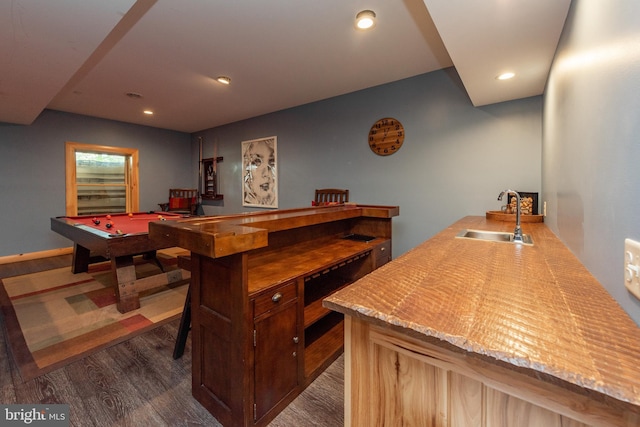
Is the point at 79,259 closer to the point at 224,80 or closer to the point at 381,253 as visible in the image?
the point at 224,80

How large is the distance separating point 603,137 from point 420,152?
2617 millimetres

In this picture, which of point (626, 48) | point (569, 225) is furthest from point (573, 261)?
point (626, 48)

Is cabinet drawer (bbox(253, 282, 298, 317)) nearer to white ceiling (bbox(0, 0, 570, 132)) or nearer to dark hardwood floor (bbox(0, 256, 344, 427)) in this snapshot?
dark hardwood floor (bbox(0, 256, 344, 427))

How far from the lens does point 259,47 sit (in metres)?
2.68

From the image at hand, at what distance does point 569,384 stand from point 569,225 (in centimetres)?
129

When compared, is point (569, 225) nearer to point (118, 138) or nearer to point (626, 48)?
point (626, 48)

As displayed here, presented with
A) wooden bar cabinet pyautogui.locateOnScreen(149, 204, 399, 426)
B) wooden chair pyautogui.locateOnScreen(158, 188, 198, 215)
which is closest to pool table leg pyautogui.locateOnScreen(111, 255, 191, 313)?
wooden bar cabinet pyautogui.locateOnScreen(149, 204, 399, 426)

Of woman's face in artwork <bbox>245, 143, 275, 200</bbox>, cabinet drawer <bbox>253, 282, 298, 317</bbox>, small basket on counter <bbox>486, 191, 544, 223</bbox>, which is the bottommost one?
cabinet drawer <bbox>253, 282, 298, 317</bbox>

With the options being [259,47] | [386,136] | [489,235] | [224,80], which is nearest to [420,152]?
[386,136]

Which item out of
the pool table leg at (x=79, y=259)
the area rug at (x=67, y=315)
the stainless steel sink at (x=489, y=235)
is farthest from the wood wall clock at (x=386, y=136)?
the pool table leg at (x=79, y=259)

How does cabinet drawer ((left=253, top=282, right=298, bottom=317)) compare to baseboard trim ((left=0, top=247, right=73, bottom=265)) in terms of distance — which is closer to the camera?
cabinet drawer ((left=253, top=282, right=298, bottom=317))

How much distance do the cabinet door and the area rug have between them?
Answer: 4.95 feet

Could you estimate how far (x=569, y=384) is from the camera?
0.44 m

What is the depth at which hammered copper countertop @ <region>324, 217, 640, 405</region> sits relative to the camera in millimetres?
479
